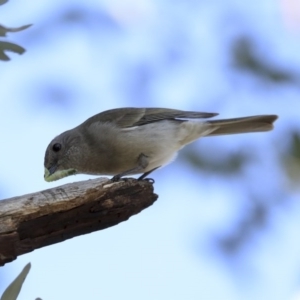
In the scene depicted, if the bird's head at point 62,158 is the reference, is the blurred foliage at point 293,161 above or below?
below

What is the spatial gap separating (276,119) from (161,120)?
826 mm

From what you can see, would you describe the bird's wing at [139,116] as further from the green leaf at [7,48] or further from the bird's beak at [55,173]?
the green leaf at [7,48]

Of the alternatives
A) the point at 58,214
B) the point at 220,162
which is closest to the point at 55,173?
the point at 220,162

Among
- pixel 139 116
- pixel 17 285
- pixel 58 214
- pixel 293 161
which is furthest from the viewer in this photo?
pixel 139 116

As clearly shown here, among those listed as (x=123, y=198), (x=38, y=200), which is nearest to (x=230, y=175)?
(x=123, y=198)

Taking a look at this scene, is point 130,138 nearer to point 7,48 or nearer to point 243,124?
point 243,124

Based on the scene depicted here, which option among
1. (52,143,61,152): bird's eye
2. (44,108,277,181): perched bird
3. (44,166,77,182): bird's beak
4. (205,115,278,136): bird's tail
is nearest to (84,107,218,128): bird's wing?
(44,108,277,181): perched bird

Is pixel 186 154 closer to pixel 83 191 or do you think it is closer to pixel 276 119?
pixel 276 119

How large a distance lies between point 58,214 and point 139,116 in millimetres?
2369

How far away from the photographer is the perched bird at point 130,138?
472cm

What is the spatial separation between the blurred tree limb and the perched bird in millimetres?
1475

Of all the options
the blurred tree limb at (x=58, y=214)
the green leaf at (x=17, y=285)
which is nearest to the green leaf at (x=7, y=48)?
the green leaf at (x=17, y=285)

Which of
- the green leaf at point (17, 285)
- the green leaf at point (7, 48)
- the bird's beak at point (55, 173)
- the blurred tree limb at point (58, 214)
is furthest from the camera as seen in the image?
the bird's beak at point (55, 173)

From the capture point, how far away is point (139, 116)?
5145 mm
